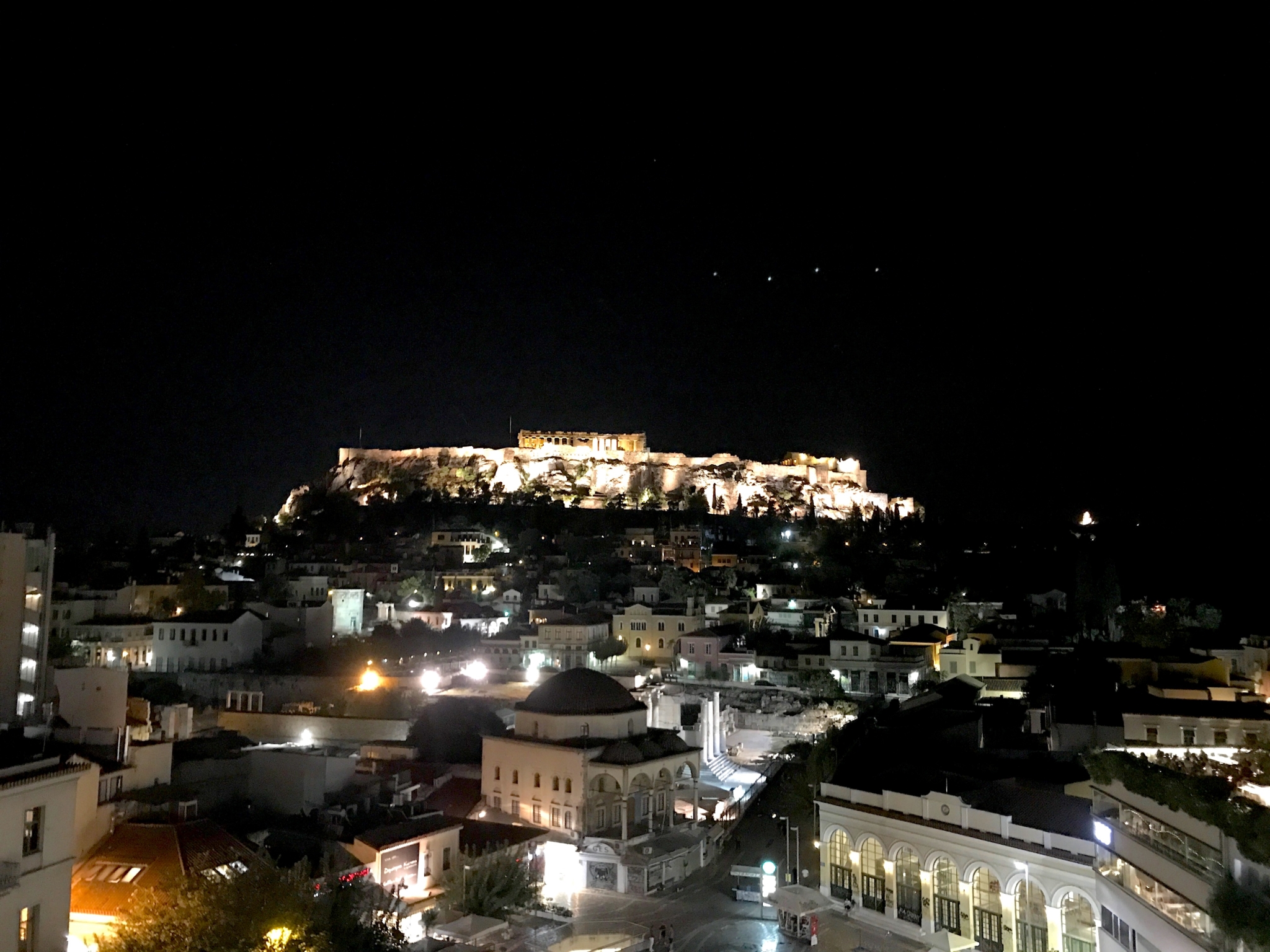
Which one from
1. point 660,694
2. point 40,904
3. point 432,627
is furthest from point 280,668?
point 40,904

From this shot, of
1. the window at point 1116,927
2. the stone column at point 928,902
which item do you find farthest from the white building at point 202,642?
the window at point 1116,927

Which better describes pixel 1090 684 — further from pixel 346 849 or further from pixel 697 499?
pixel 697 499

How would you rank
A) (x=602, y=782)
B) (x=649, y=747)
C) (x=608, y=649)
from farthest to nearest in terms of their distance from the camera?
(x=608, y=649) → (x=649, y=747) → (x=602, y=782)

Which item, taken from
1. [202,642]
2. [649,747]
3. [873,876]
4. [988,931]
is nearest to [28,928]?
[873,876]

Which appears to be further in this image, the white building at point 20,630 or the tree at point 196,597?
the tree at point 196,597

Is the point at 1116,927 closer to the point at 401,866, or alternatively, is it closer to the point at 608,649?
the point at 401,866

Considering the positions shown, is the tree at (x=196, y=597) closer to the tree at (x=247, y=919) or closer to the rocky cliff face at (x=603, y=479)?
the tree at (x=247, y=919)
